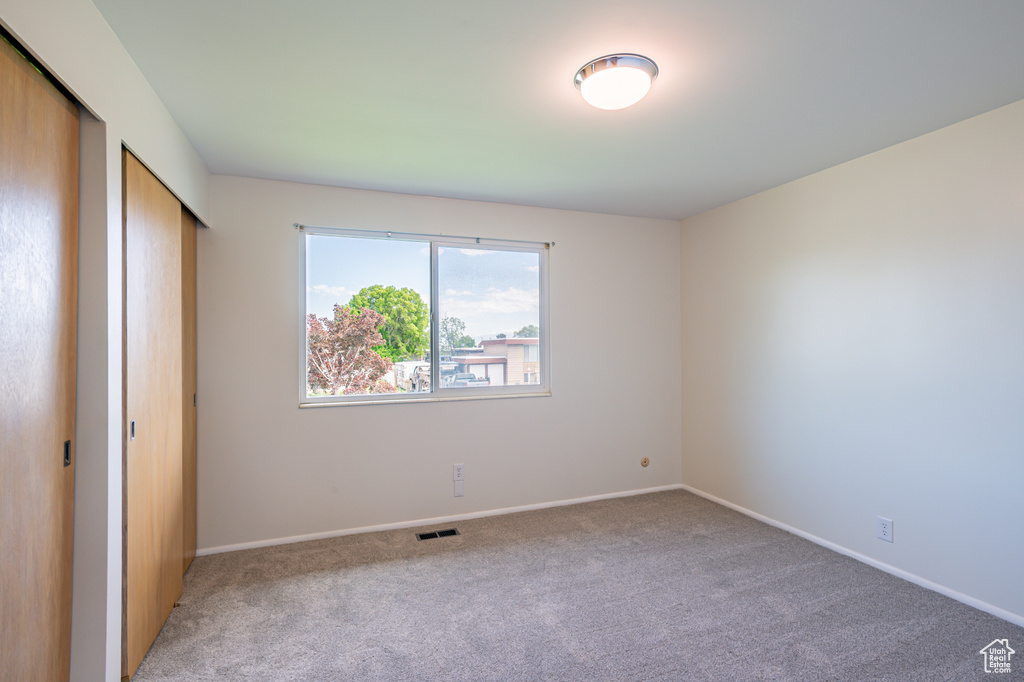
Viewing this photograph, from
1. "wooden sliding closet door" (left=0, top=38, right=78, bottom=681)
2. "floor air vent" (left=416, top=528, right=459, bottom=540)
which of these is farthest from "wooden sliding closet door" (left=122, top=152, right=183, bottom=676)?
"floor air vent" (left=416, top=528, right=459, bottom=540)

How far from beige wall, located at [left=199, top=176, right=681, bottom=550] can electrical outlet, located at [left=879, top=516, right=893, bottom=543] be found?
69.3 inches

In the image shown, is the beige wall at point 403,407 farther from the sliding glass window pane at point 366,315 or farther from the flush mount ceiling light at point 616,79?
the flush mount ceiling light at point 616,79

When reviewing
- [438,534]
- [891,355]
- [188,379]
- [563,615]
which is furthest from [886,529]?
[188,379]

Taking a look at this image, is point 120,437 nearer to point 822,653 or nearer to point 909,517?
point 822,653

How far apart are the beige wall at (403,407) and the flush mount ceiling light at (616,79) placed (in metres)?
1.89

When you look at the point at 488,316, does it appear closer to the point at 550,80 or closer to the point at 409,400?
the point at 409,400

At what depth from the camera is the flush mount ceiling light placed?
1919 millimetres

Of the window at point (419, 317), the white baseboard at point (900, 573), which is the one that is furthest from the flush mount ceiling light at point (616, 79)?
the white baseboard at point (900, 573)

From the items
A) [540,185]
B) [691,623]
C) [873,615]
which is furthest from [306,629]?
[540,185]

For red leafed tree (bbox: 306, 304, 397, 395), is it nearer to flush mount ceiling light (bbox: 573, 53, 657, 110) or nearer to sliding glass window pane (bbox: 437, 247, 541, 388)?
sliding glass window pane (bbox: 437, 247, 541, 388)

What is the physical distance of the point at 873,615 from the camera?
2357 millimetres

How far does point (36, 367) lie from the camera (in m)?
1.43

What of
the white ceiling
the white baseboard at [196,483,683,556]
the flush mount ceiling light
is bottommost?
the white baseboard at [196,483,683,556]

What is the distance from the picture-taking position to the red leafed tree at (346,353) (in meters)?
3.45
